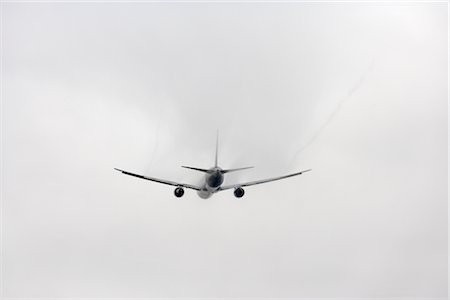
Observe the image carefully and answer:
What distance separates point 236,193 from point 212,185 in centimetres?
509

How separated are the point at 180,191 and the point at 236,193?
1133cm

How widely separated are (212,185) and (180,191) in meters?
6.69

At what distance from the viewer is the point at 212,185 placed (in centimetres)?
10869

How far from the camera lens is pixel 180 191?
349 feet

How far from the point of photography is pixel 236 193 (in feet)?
357
